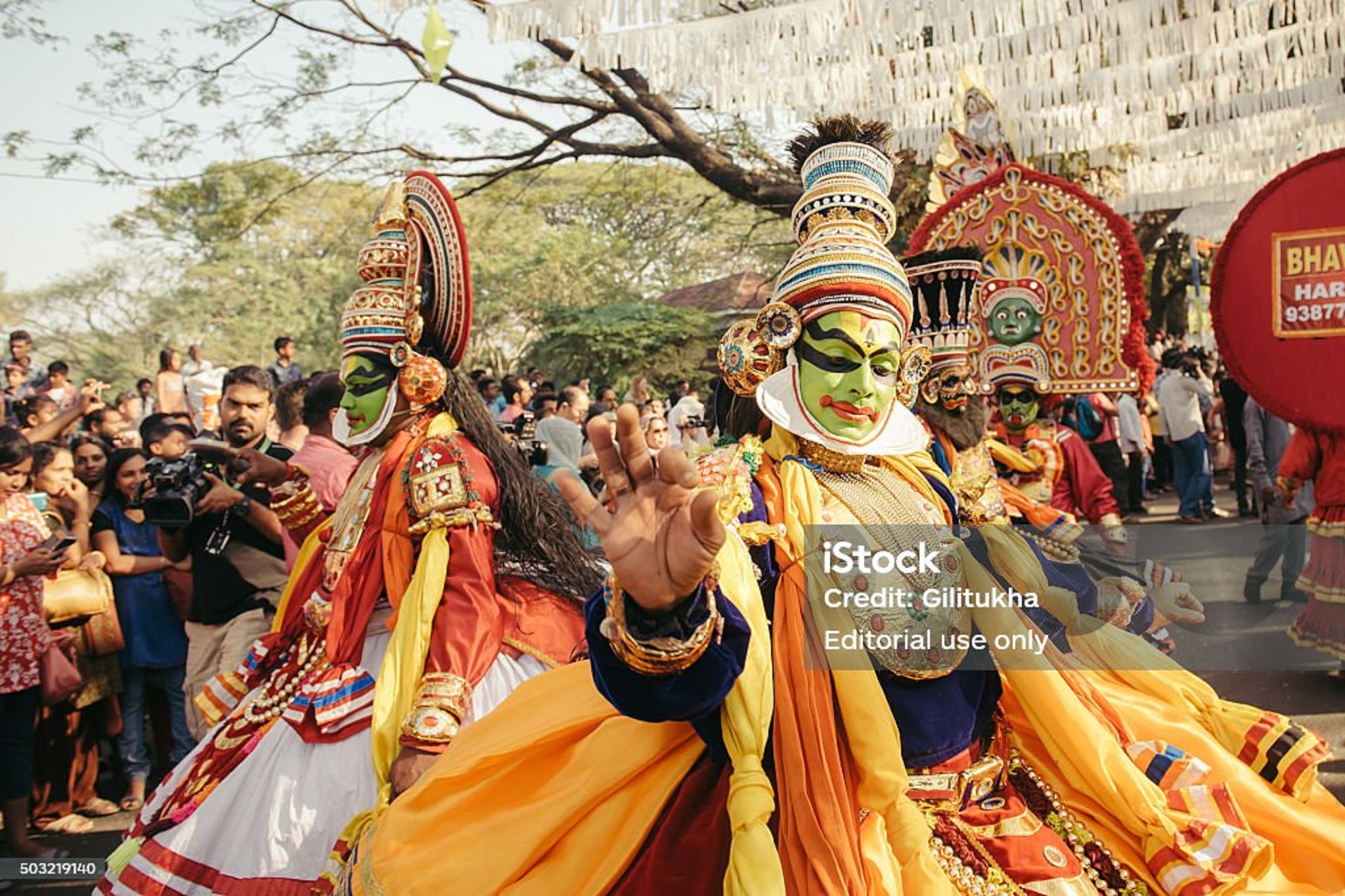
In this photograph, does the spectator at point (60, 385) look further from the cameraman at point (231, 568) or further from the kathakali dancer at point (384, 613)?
the kathakali dancer at point (384, 613)

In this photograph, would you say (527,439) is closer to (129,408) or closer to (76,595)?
(76,595)

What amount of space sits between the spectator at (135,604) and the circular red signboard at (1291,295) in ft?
18.9

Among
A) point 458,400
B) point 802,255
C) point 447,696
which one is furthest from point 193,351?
point 802,255

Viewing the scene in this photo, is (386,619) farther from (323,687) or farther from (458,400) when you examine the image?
(458,400)

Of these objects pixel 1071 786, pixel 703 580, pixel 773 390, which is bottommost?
pixel 1071 786

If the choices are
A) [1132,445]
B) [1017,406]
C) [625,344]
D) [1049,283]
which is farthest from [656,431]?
[625,344]

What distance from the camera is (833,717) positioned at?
1.98 metres

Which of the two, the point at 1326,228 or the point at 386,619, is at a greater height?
the point at 1326,228

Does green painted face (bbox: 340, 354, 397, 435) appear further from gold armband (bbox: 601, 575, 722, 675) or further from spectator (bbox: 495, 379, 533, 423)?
spectator (bbox: 495, 379, 533, 423)

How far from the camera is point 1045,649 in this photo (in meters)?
2.29

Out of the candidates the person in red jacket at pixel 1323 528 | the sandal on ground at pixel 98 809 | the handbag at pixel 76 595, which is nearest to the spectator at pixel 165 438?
the handbag at pixel 76 595

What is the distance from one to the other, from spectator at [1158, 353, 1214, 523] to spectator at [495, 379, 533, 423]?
279 inches

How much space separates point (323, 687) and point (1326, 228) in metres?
5.40

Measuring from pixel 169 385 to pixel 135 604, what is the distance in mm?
5879
